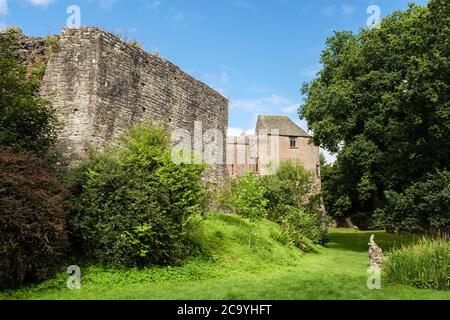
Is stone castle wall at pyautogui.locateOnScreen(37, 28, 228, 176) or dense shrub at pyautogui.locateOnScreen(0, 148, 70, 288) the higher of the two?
stone castle wall at pyautogui.locateOnScreen(37, 28, 228, 176)

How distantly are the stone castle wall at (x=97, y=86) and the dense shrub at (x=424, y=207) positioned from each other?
10460 mm

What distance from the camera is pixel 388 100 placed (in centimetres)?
1973

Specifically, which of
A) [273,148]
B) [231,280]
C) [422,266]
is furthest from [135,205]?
[273,148]

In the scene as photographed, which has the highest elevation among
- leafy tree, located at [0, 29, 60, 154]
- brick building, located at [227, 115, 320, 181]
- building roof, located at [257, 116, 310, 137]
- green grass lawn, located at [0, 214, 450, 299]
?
building roof, located at [257, 116, 310, 137]

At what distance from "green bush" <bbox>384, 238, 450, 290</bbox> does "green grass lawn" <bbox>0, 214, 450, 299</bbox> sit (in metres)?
0.46

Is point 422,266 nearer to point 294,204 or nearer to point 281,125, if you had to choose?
point 294,204

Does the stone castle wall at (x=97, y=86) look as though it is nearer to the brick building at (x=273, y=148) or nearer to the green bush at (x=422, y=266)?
the green bush at (x=422, y=266)

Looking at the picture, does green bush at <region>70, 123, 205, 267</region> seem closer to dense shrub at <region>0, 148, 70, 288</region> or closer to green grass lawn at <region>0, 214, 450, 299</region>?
green grass lawn at <region>0, 214, 450, 299</region>

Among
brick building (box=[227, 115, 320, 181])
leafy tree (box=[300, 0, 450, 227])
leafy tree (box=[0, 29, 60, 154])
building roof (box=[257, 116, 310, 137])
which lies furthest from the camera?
building roof (box=[257, 116, 310, 137])

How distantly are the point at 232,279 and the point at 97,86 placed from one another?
7642 millimetres

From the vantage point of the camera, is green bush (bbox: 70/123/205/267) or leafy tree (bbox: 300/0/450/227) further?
leafy tree (bbox: 300/0/450/227)

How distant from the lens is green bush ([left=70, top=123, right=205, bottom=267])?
11.4 m

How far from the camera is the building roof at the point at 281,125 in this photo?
40656 millimetres

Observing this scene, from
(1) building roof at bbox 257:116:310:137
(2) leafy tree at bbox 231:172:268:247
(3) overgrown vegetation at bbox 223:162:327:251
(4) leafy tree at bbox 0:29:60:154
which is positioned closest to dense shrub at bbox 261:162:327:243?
(3) overgrown vegetation at bbox 223:162:327:251
